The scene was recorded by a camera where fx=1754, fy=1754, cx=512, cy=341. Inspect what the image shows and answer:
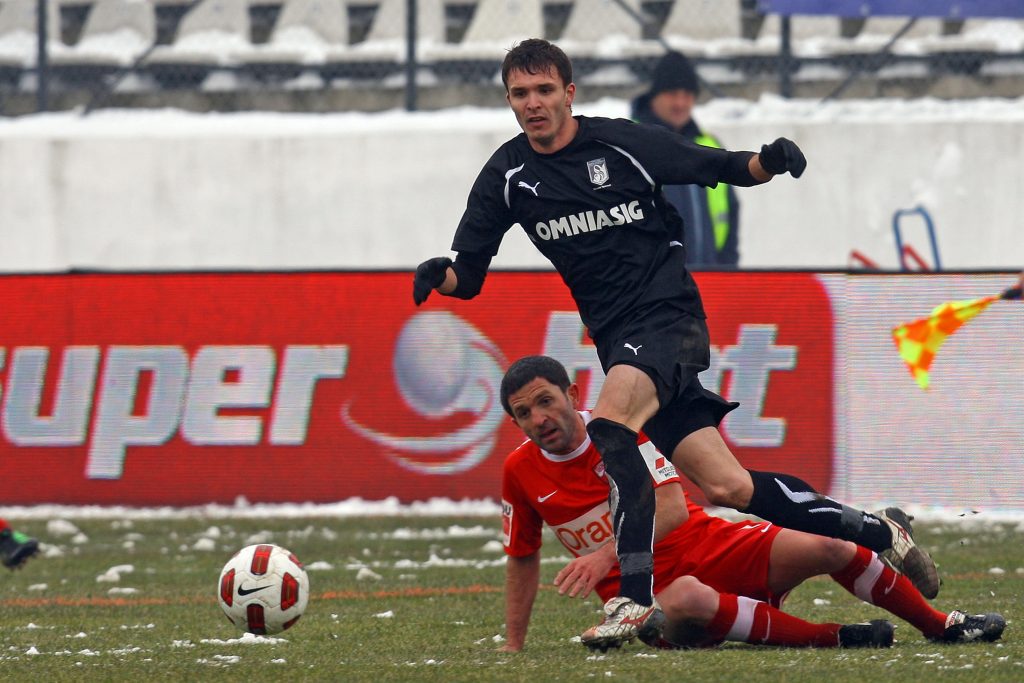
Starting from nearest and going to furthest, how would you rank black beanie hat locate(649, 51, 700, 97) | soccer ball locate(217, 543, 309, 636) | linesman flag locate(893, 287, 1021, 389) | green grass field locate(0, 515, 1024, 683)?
green grass field locate(0, 515, 1024, 683), soccer ball locate(217, 543, 309, 636), linesman flag locate(893, 287, 1021, 389), black beanie hat locate(649, 51, 700, 97)

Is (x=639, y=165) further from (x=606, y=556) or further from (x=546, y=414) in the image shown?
(x=606, y=556)

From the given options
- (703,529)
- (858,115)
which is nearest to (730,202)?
(858,115)

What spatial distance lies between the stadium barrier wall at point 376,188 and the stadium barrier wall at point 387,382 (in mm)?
3705

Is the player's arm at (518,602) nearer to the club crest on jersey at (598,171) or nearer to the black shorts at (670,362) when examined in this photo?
the black shorts at (670,362)

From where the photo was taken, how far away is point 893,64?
16.6m

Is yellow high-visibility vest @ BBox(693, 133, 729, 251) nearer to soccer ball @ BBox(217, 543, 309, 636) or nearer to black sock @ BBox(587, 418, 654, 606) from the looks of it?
soccer ball @ BBox(217, 543, 309, 636)

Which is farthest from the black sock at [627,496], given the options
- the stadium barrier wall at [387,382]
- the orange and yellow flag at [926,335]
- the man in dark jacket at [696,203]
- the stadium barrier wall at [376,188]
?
the stadium barrier wall at [376,188]

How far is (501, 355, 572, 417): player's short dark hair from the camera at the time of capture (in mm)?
5770

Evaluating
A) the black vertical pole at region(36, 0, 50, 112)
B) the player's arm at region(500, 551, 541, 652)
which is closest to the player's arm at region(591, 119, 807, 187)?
the player's arm at region(500, 551, 541, 652)

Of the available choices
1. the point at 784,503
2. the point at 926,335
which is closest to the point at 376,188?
the point at 926,335

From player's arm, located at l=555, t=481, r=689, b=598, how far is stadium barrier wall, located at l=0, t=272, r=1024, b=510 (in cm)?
586

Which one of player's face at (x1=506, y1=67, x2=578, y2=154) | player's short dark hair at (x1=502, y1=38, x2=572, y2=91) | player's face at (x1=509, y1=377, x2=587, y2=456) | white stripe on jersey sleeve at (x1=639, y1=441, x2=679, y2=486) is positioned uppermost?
player's short dark hair at (x1=502, y1=38, x2=572, y2=91)

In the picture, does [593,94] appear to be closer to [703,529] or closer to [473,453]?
[473,453]

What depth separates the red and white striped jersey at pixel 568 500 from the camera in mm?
6066
